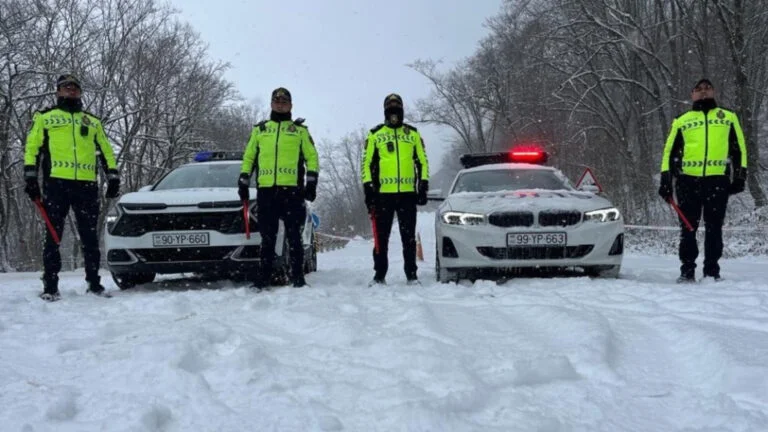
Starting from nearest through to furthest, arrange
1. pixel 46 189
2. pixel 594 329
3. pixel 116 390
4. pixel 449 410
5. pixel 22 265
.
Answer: pixel 449 410 → pixel 116 390 → pixel 594 329 → pixel 46 189 → pixel 22 265

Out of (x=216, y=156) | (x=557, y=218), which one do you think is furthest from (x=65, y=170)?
(x=557, y=218)

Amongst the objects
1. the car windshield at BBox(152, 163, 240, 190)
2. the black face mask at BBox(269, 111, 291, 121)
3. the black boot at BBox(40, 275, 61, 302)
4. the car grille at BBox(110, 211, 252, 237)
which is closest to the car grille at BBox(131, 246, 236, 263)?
the car grille at BBox(110, 211, 252, 237)

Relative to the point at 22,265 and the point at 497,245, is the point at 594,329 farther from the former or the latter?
the point at 22,265

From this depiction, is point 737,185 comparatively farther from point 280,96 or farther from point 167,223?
point 167,223

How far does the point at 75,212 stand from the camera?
5.56 meters

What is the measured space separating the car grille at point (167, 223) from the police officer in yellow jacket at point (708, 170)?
4.38 metres

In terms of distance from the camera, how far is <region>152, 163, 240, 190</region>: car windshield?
22.8 feet

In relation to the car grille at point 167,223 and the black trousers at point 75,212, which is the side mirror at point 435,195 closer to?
the car grille at point 167,223

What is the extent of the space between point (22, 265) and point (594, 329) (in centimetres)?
2558

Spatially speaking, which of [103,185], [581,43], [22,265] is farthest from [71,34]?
[581,43]

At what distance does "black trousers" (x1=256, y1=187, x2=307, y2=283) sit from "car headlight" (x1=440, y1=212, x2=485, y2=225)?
1455mm

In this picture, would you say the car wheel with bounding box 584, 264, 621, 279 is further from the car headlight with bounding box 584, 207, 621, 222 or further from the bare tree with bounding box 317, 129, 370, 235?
the bare tree with bounding box 317, 129, 370, 235

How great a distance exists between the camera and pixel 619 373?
2648 mm

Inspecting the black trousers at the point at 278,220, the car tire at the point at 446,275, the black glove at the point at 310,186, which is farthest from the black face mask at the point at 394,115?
the car tire at the point at 446,275
